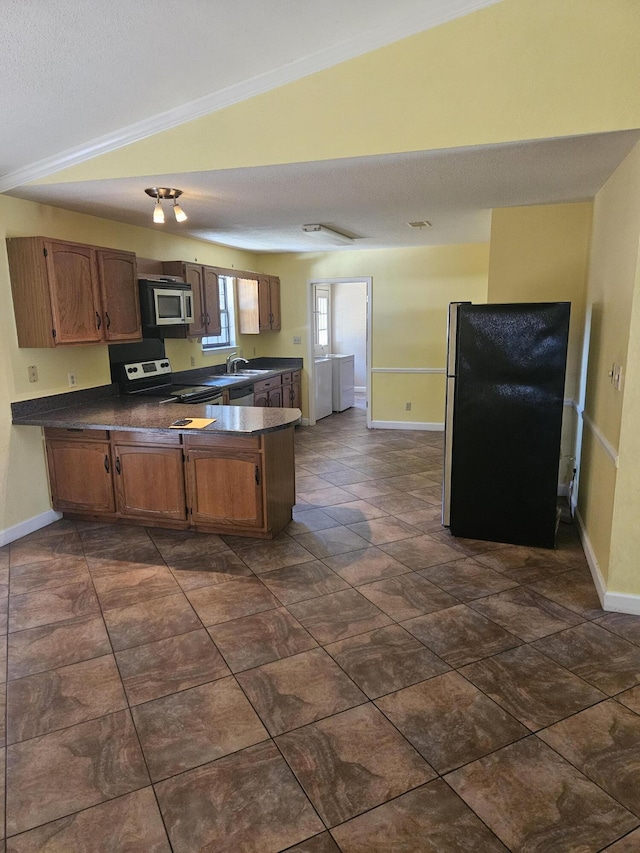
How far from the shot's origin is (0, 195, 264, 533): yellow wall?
3.68 m

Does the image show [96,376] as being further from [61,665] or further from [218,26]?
[218,26]

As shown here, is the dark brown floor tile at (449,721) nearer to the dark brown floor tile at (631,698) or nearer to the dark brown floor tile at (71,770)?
the dark brown floor tile at (631,698)

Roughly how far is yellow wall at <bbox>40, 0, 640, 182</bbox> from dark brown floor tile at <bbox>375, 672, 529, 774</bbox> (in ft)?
8.15

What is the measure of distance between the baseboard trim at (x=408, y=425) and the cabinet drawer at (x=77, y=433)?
4205 mm

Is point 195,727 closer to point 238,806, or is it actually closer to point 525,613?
point 238,806

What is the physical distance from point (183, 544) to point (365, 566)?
50.7 inches

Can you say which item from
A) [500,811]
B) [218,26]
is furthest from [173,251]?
[500,811]

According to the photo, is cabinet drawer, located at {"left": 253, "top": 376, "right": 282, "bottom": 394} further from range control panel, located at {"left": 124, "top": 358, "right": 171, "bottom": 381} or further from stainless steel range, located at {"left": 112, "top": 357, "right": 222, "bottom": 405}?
range control panel, located at {"left": 124, "top": 358, "right": 171, "bottom": 381}

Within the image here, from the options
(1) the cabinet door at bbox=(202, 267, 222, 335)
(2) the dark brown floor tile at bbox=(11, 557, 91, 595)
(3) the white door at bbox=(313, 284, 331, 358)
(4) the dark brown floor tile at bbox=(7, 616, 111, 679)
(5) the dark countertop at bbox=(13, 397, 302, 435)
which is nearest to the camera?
(4) the dark brown floor tile at bbox=(7, 616, 111, 679)

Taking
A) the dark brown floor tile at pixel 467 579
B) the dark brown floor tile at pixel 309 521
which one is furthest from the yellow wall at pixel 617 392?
the dark brown floor tile at pixel 309 521

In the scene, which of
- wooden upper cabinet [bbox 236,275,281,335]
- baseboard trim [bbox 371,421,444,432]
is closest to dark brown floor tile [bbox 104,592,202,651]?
wooden upper cabinet [bbox 236,275,281,335]

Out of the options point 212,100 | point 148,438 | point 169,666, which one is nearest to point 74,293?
point 148,438

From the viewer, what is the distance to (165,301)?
15.4 feet

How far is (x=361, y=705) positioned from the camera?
7.10 feet
